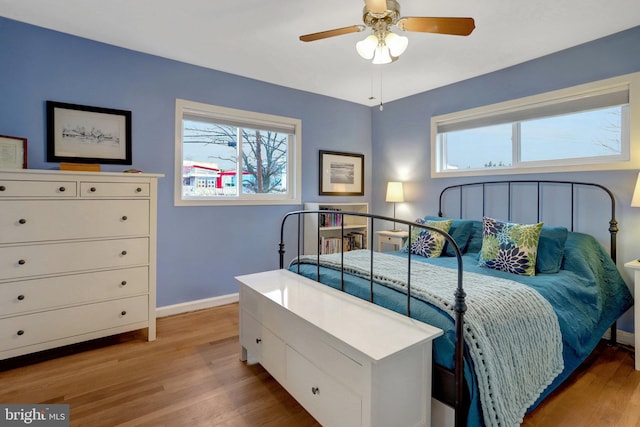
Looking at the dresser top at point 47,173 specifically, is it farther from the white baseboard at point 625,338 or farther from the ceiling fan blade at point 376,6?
the white baseboard at point 625,338

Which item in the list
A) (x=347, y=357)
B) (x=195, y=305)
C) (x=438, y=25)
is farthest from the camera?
(x=195, y=305)

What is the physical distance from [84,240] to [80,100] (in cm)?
117

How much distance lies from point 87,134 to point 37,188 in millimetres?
721

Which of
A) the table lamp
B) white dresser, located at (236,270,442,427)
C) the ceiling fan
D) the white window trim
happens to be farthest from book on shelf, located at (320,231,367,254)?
the ceiling fan

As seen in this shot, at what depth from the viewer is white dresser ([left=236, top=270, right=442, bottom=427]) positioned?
1.21 metres

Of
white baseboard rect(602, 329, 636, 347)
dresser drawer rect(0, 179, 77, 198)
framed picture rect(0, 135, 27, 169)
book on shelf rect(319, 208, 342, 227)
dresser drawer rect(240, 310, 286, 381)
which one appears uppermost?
framed picture rect(0, 135, 27, 169)

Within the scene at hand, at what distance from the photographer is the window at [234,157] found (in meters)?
3.17

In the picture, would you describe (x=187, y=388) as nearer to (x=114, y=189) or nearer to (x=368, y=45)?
(x=114, y=189)

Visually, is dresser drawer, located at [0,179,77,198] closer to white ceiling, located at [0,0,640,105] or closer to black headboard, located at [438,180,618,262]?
white ceiling, located at [0,0,640,105]

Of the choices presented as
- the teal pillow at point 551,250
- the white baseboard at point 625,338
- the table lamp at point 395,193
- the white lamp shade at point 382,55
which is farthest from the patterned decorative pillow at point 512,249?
the table lamp at point 395,193

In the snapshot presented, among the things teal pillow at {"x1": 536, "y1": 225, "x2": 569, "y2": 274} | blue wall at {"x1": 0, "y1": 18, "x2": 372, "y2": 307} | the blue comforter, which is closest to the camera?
the blue comforter

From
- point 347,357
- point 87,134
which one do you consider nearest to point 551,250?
point 347,357

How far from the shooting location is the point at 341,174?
4.23m

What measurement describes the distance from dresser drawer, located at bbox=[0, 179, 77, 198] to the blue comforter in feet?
5.34
